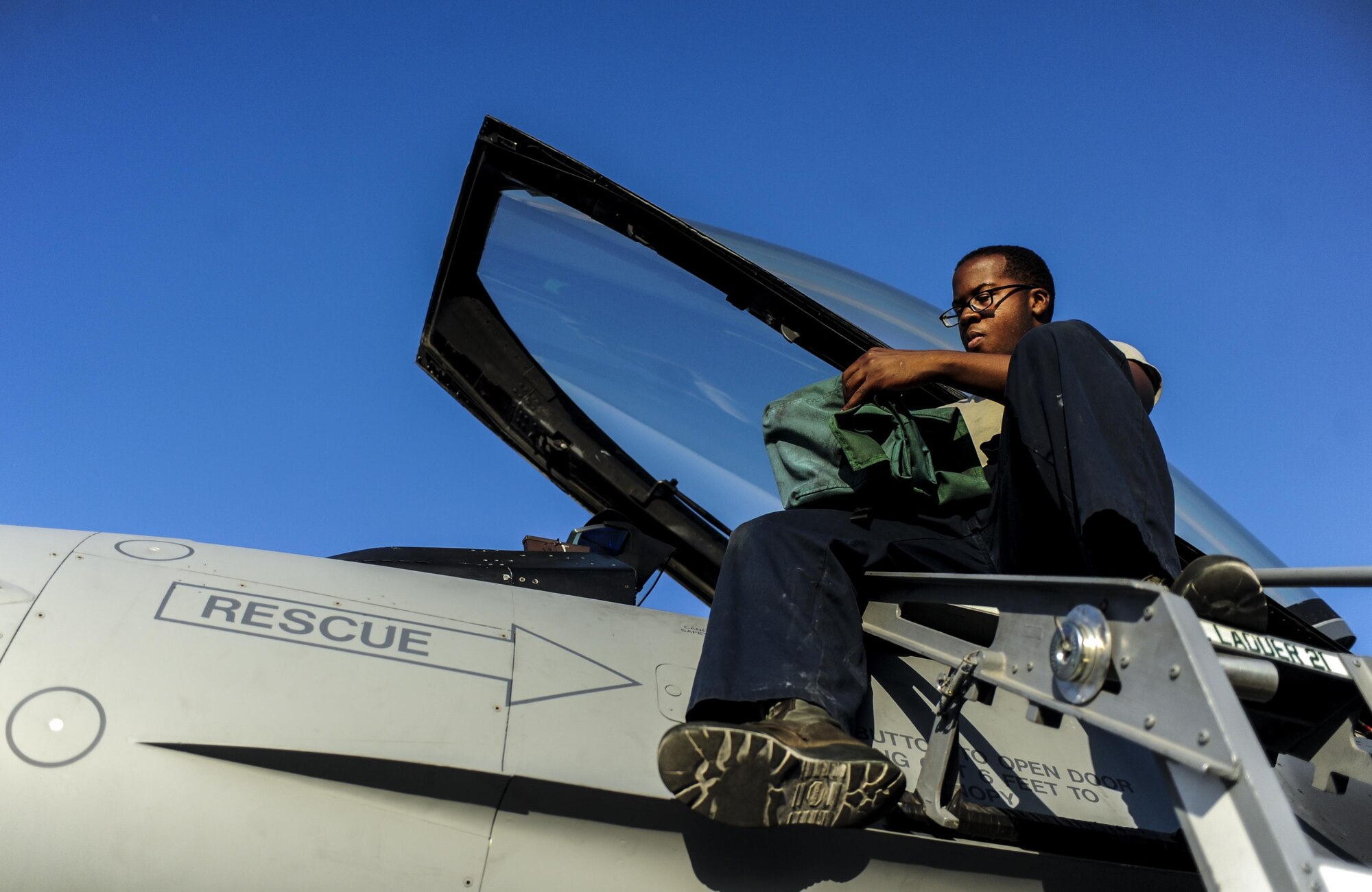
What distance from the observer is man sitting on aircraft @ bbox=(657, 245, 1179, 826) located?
167 centimetres

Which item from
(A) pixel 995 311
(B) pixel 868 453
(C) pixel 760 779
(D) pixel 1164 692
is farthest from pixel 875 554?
(A) pixel 995 311

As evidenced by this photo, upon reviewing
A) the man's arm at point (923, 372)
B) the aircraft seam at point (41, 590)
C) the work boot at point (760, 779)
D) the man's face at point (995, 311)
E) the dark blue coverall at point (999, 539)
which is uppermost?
the man's face at point (995, 311)

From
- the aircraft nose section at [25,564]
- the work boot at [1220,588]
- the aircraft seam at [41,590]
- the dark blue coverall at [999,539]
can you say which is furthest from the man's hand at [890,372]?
the aircraft nose section at [25,564]

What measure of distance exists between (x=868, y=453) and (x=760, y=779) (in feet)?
2.84

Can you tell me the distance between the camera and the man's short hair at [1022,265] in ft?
10.4

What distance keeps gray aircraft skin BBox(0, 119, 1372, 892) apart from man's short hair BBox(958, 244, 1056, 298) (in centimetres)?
102

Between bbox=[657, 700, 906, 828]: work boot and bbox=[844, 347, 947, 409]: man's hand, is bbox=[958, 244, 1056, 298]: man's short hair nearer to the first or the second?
bbox=[844, 347, 947, 409]: man's hand

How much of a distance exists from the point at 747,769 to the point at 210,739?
0.99 meters

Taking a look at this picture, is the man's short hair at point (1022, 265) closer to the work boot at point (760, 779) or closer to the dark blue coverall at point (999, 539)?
the dark blue coverall at point (999, 539)

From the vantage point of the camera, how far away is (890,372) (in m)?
2.30

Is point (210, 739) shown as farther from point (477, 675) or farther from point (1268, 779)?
point (1268, 779)

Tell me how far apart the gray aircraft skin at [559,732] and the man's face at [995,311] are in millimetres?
841

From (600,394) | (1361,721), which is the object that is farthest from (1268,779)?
(600,394)

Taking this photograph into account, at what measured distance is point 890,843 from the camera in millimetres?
2041
